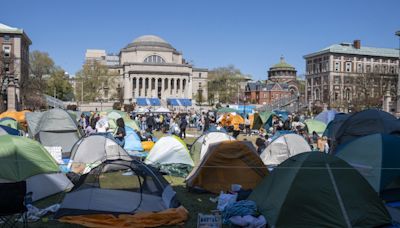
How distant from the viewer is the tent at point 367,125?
42.1 feet

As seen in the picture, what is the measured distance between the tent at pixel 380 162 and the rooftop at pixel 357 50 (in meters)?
81.4

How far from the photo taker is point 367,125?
13148 mm

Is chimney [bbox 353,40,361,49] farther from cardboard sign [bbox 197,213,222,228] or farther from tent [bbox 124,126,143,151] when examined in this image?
cardboard sign [bbox 197,213,222,228]

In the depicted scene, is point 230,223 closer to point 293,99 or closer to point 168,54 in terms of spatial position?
point 293,99

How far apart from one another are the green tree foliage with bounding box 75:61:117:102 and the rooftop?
46.3 m

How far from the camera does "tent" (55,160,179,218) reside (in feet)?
25.5

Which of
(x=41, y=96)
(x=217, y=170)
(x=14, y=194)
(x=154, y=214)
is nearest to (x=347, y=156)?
(x=217, y=170)

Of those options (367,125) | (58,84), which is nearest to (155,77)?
(58,84)

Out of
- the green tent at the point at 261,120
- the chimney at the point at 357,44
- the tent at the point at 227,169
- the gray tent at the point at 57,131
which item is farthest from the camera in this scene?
the chimney at the point at 357,44

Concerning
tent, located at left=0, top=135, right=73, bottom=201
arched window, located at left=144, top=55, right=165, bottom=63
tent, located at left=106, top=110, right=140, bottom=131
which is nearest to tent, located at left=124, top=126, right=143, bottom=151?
tent, located at left=106, top=110, right=140, bottom=131

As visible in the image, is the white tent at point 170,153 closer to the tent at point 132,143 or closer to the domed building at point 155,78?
the tent at point 132,143

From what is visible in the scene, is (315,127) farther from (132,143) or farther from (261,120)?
(132,143)

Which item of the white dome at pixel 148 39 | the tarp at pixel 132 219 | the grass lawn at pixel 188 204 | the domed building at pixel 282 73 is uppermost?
the white dome at pixel 148 39

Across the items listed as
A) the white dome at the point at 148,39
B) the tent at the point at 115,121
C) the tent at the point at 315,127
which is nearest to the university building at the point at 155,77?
the white dome at the point at 148,39
